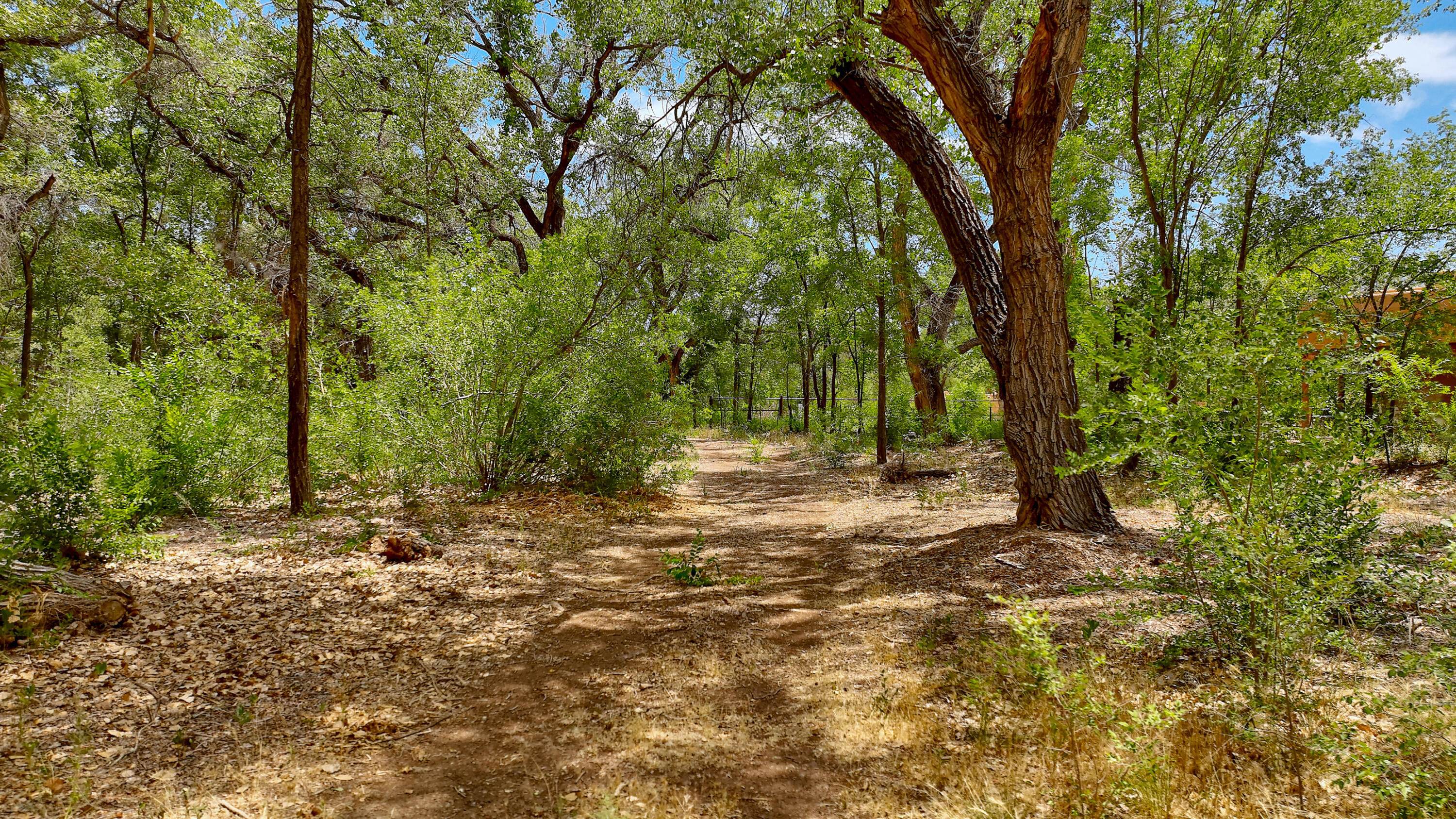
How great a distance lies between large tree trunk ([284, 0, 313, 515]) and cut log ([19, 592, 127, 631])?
3.06 m

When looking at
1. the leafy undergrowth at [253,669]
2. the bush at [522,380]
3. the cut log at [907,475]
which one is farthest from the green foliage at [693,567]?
Result: the cut log at [907,475]

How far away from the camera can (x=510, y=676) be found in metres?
4.02

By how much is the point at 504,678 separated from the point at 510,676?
44 millimetres

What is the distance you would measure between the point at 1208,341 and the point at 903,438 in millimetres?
11699

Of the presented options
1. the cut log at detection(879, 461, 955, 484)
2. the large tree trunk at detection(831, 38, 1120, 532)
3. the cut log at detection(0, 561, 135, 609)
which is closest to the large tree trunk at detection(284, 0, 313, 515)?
the cut log at detection(0, 561, 135, 609)

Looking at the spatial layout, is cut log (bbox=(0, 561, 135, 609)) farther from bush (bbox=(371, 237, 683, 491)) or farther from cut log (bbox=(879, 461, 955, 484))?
cut log (bbox=(879, 461, 955, 484))

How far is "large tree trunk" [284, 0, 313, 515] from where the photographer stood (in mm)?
6559

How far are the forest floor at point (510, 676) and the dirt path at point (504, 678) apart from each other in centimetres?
2

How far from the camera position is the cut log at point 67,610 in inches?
143

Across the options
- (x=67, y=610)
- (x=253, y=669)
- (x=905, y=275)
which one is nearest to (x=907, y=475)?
(x=905, y=275)

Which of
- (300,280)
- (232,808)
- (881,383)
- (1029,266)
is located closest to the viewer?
(232,808)

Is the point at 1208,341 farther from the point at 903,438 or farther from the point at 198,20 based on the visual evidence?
the point at 198,20

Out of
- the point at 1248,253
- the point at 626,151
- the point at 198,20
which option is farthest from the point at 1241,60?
the point at 198,20

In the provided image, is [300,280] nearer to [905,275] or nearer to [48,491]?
[48,491]
